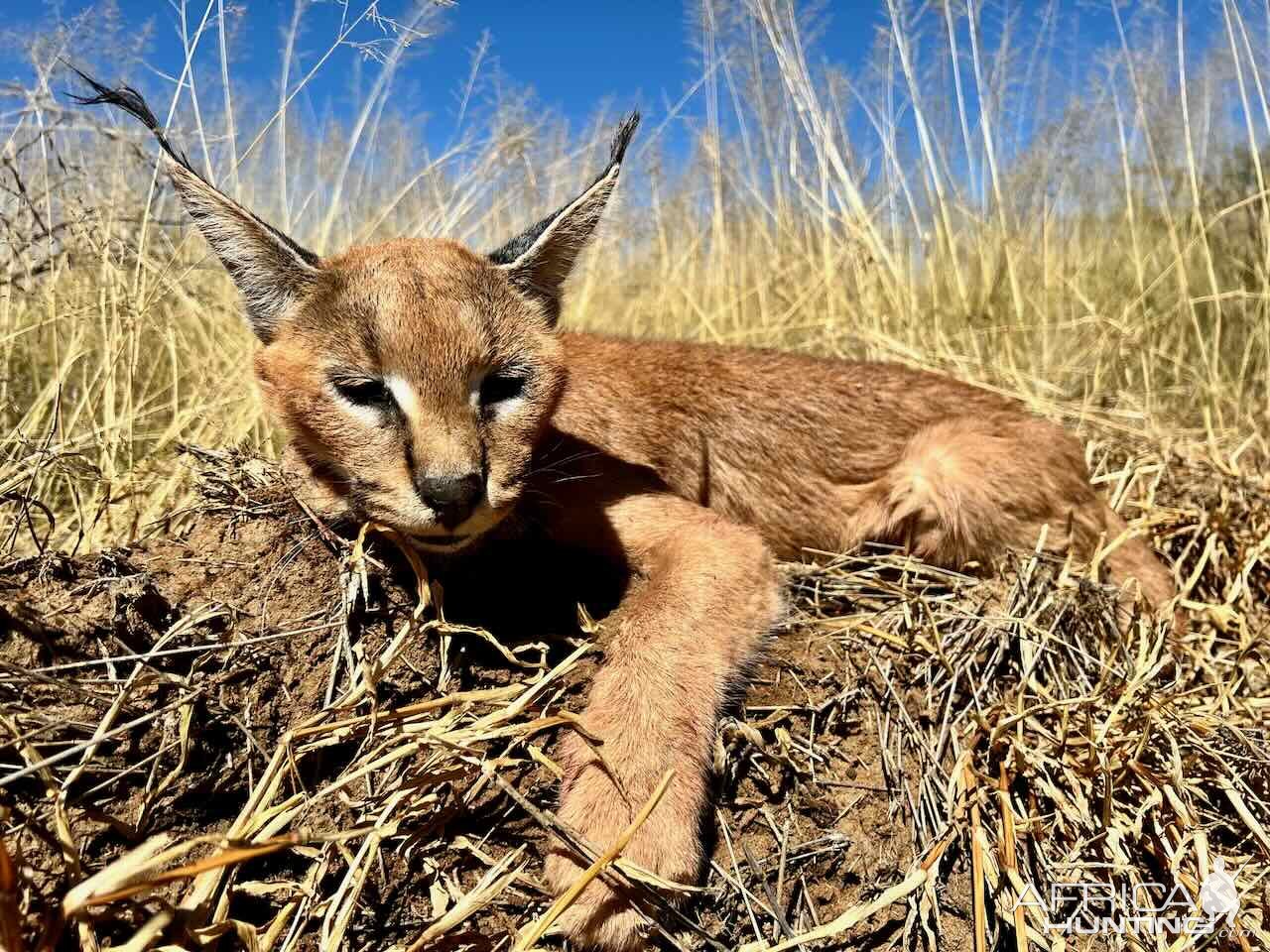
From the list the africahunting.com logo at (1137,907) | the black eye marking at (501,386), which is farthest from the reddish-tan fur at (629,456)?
the africahunting.com logo at (1137,907)

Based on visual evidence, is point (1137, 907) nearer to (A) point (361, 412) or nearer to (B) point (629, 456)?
(B) point (629, 456)

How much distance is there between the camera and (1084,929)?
1.84 m

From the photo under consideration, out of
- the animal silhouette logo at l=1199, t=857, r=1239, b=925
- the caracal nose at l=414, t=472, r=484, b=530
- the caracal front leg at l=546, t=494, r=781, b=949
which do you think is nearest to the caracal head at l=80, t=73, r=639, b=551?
the caracal nose at l=414, t=472, r=484, b=530

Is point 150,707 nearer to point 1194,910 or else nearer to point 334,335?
point 334,335

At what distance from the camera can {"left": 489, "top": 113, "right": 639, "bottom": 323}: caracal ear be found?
232 centimetres

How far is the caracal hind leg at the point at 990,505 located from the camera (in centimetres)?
289

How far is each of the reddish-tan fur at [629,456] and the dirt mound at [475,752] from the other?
0.42 feet

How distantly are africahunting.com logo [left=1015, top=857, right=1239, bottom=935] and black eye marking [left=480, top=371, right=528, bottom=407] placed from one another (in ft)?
5.69

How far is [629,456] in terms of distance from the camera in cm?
271

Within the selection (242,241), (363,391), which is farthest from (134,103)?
(363,391)

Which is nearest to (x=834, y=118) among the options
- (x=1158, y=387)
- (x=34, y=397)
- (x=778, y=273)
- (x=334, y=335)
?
(x=778, y=273)

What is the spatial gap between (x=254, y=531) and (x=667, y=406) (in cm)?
146

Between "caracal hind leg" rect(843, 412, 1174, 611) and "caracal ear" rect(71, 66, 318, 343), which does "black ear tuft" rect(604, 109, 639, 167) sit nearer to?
"caracal ear" rect(71, 66, 318, 343)

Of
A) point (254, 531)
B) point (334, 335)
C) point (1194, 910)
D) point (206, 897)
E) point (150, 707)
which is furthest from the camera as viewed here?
point (254, 531)
